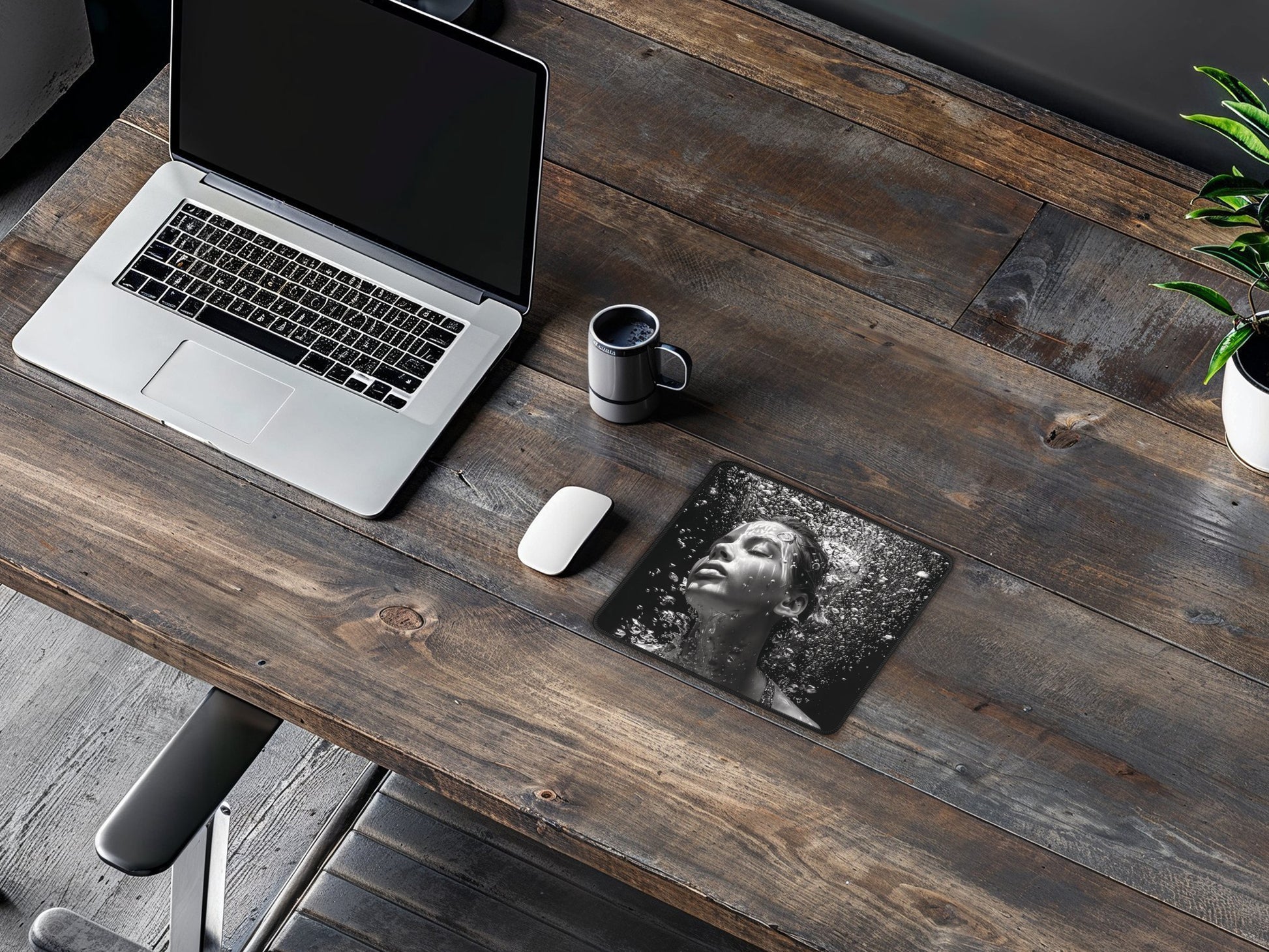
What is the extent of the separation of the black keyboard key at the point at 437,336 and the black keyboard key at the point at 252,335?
113mm

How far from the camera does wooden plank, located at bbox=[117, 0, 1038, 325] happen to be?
1368mm

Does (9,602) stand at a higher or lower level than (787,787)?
lower

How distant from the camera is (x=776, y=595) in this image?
45.7 inches

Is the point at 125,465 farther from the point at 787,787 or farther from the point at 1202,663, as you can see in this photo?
the point at 1202,663

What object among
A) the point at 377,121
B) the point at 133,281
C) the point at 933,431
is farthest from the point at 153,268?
the point at 933,431

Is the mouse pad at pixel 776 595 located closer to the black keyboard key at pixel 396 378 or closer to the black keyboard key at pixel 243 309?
the black keyboard key at pixel 396 378

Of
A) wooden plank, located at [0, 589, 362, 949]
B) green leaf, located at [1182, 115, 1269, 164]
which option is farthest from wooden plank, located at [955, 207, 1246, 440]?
wooden plank, located at [0, 589, 362, 949]

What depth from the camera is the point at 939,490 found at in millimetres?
1224

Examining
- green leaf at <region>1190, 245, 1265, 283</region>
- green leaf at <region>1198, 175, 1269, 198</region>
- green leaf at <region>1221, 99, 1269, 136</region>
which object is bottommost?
green leaf at <region>1190, 245, 1265, 283</region>

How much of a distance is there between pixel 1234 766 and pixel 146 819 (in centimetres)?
85

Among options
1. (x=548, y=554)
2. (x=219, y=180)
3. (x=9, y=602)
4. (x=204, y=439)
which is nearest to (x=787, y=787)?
(x=548, y=554)

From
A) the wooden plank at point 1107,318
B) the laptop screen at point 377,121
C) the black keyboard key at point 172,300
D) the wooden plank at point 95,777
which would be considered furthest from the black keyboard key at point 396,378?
the wooden plank at point 95,777

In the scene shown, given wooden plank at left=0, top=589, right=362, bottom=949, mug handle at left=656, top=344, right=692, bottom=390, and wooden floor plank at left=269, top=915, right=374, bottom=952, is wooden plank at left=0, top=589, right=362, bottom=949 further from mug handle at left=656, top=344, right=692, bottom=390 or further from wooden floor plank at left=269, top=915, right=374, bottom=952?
mug handle at left=656, top=344, right=692, bottom=390

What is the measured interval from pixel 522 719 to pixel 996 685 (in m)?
0.39
